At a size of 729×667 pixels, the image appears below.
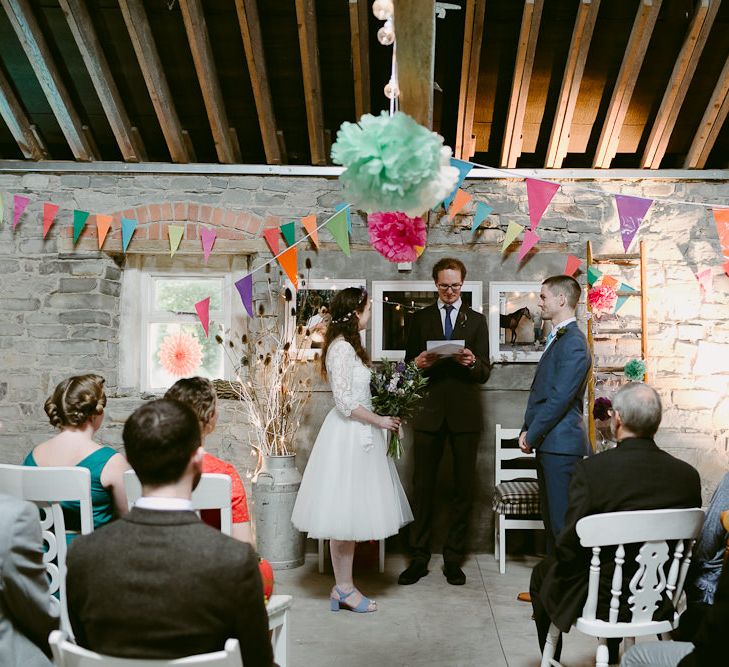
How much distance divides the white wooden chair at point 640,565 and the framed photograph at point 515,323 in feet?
8.32

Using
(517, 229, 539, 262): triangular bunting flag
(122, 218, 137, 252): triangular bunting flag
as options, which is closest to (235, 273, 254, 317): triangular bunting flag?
(122, 218, 137, 252): triangular bunting flag

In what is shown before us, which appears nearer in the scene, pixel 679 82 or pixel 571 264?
pixel 679 82

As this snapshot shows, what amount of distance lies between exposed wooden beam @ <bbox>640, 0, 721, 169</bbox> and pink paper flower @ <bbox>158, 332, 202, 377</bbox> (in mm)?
3245

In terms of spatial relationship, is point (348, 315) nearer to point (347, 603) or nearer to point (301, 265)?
point (301, 265)

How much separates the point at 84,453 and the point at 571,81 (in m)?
3.41

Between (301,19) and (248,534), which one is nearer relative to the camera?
(248,534)

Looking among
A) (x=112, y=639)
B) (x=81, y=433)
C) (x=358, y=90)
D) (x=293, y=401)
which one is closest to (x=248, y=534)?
(x=81, y=433)

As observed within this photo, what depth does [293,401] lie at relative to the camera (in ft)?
15.5

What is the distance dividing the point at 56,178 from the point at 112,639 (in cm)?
419

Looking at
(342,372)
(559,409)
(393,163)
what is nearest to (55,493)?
(393,163)

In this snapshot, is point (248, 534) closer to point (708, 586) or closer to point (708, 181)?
point (708, 586)

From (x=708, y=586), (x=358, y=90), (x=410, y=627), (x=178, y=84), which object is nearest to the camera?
(x=708, y=586)

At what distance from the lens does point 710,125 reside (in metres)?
4.50

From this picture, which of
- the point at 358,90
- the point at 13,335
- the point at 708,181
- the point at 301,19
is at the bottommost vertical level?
the point at 13,335
